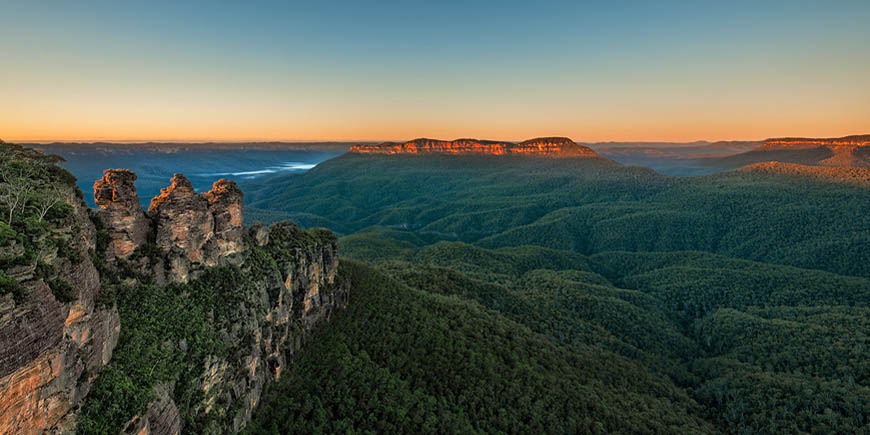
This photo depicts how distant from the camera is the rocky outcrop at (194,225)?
1153 inches

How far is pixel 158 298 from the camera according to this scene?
26578mm

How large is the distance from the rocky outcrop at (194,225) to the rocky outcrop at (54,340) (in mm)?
8171

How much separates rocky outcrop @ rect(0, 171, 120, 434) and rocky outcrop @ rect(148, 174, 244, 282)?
8171 mm

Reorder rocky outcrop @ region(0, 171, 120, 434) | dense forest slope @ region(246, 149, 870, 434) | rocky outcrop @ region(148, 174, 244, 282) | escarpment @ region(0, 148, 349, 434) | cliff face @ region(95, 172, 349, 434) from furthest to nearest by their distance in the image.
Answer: dense forest slope @ region(246, 149, 870, 434) < rocky outcrop @ region(148, 174, 244, 282) < cliff face @ region(95, 172, 349, 434) < escarpment @ region(0, 148, 349, 434) < rocky outcrop @ region(0, 171, 120, 434)

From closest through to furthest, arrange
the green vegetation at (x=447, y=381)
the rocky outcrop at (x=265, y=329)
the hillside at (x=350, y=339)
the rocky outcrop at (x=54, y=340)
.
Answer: the rocky outcrop at (x=54, y=340) → the hillside at (x=350, y=339) → the rocky outcrop at (x=265, y=329) → the green vegetation at (x=447, y=381)

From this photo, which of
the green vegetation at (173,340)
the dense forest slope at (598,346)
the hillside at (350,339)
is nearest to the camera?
the hillside at (350,339)

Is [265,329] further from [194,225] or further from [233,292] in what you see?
[194,225]

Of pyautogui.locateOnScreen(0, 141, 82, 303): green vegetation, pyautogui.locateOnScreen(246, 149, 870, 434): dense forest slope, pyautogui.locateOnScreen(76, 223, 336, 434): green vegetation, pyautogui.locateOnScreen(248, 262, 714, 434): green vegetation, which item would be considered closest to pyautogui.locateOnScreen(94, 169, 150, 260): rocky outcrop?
pyautogui.locateOnScreen(76, 223, 336, 434): green vegetation

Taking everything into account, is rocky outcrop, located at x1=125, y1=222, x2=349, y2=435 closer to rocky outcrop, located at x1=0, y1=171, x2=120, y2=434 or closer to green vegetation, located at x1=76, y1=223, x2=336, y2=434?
green vegetation, located at x1=76, y1=223, x2=336, y2=434

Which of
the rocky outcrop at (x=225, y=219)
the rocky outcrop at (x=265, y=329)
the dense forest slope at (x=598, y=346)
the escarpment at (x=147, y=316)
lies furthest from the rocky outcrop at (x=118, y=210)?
the dense forest slope at (x=598, y=346)

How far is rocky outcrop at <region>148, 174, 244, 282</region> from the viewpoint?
2928cm

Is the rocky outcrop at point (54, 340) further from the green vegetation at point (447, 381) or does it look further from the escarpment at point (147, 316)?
the green vegetation at point (447, 381)

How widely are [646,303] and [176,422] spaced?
11414 cm

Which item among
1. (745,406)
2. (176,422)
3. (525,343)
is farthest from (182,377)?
(745,406)
